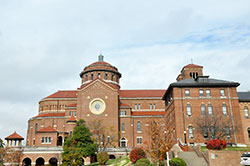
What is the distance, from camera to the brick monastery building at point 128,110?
3794 centimetres

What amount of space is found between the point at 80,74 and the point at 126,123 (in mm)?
20022

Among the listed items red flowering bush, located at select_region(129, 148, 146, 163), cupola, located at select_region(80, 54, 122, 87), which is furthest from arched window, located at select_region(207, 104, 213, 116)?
cupola, located at select_region(80, 54, 122, 87)

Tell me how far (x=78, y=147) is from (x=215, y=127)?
21.4m

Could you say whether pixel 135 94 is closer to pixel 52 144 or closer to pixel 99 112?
pixel 99 112

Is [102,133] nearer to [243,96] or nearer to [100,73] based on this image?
[100,73]

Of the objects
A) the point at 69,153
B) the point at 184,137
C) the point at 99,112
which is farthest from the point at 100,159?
the point at 99,112

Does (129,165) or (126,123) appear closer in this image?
(129,165)

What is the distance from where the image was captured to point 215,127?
36250 mm

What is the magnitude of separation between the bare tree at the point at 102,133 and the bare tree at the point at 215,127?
17713 millimetres

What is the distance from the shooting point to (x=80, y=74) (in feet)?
207

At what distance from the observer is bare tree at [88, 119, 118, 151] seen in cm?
4686

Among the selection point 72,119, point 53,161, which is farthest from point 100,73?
point 53,161

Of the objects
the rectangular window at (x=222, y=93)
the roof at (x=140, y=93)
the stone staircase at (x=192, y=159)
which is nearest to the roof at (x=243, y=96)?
the rectangular window at (x=222, y=93)

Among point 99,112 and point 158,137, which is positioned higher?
point 99,112
